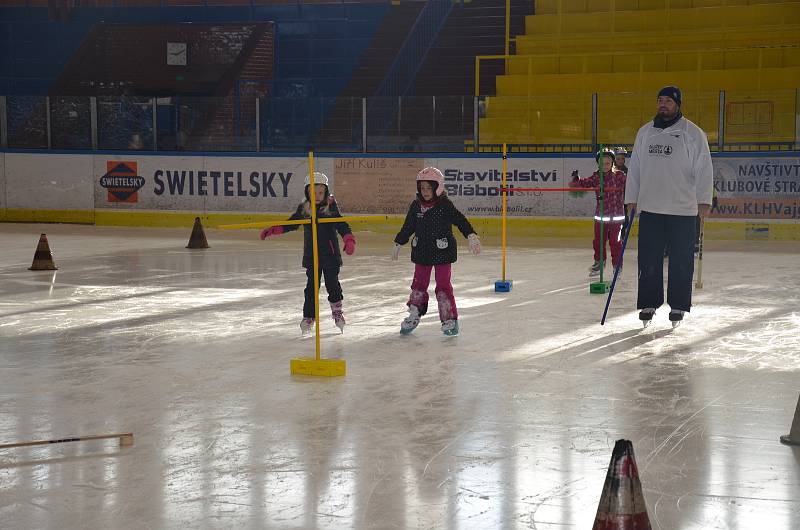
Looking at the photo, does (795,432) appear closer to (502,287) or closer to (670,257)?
(670,257)

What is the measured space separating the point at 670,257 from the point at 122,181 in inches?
641

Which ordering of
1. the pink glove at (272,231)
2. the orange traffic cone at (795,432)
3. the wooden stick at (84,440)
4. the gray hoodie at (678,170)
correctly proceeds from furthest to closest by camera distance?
the gray hoodie at (678,170)
the pink glove at (272,231)
the orange traffic cone at (795,432)
the wooden stick at (84,440)

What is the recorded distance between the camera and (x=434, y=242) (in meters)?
9.34

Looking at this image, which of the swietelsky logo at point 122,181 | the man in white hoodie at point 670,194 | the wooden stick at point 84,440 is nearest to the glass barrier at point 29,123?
the swietelsky logo at point 122,181

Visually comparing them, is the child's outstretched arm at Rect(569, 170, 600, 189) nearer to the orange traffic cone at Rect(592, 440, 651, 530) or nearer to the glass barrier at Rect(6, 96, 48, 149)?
the orange traffic cone at Rect(592, 440, 651, 530)

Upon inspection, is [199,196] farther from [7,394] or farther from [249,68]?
[7,394]

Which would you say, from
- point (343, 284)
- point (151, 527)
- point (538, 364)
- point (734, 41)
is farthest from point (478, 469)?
point (734, 41)

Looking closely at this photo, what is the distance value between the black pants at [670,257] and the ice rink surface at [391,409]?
312mm

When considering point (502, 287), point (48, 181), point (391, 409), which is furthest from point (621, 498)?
point (48, 181)

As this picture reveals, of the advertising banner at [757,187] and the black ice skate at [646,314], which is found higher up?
the advertising banner at [757,187]

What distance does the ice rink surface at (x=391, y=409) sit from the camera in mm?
4797

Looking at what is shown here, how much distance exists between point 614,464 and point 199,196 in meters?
20.2

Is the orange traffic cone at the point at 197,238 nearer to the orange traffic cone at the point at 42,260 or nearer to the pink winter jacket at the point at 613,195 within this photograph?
the orange traffic cone at the point at 42,260

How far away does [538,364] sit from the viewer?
8164mm
